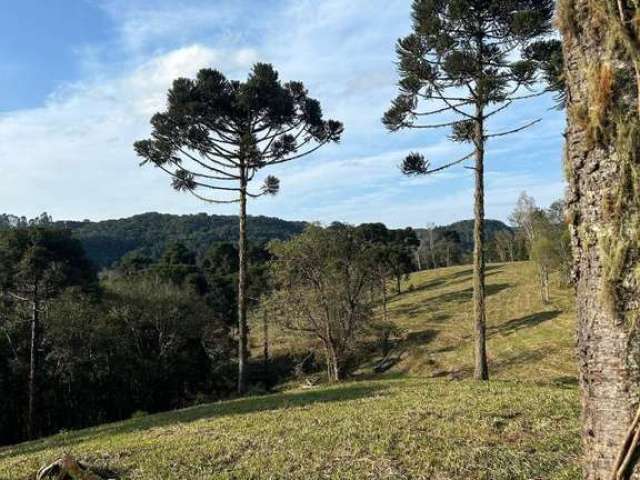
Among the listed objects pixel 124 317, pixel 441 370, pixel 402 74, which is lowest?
pixel 441 370

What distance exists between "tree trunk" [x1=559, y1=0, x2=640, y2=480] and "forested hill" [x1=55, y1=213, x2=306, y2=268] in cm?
6865

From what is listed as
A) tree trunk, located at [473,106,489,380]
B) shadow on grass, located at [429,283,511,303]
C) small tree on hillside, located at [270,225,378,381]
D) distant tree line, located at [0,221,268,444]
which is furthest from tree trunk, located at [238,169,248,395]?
shadow on grass, located at [429,283,511,303]

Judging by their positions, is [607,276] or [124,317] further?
[124,317]

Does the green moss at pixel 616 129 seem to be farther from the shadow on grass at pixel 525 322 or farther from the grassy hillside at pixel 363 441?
the shadow on grass at pixel 525 322

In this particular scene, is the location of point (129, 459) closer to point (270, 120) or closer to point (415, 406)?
point (415, 406)

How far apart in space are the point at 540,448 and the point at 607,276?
11.8 ft

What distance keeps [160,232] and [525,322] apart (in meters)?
74.5

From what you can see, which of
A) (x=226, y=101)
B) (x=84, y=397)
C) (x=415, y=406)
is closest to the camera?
(x=415, y=406)

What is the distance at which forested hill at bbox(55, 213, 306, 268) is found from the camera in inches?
2943

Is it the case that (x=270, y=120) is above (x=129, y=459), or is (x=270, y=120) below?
above

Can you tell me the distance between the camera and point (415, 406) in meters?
7.73

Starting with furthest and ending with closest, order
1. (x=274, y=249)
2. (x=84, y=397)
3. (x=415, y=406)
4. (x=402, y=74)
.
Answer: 1. (x=84, y=397)
2. (x=274, y=249)
3. (x=402, y=74)
4. (x=415, y=406)

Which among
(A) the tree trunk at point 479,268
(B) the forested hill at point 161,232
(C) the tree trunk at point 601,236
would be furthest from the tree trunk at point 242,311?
(B) the forested hill at point 161,232

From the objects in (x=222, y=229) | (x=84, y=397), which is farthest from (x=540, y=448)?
(x=222, y=229)
